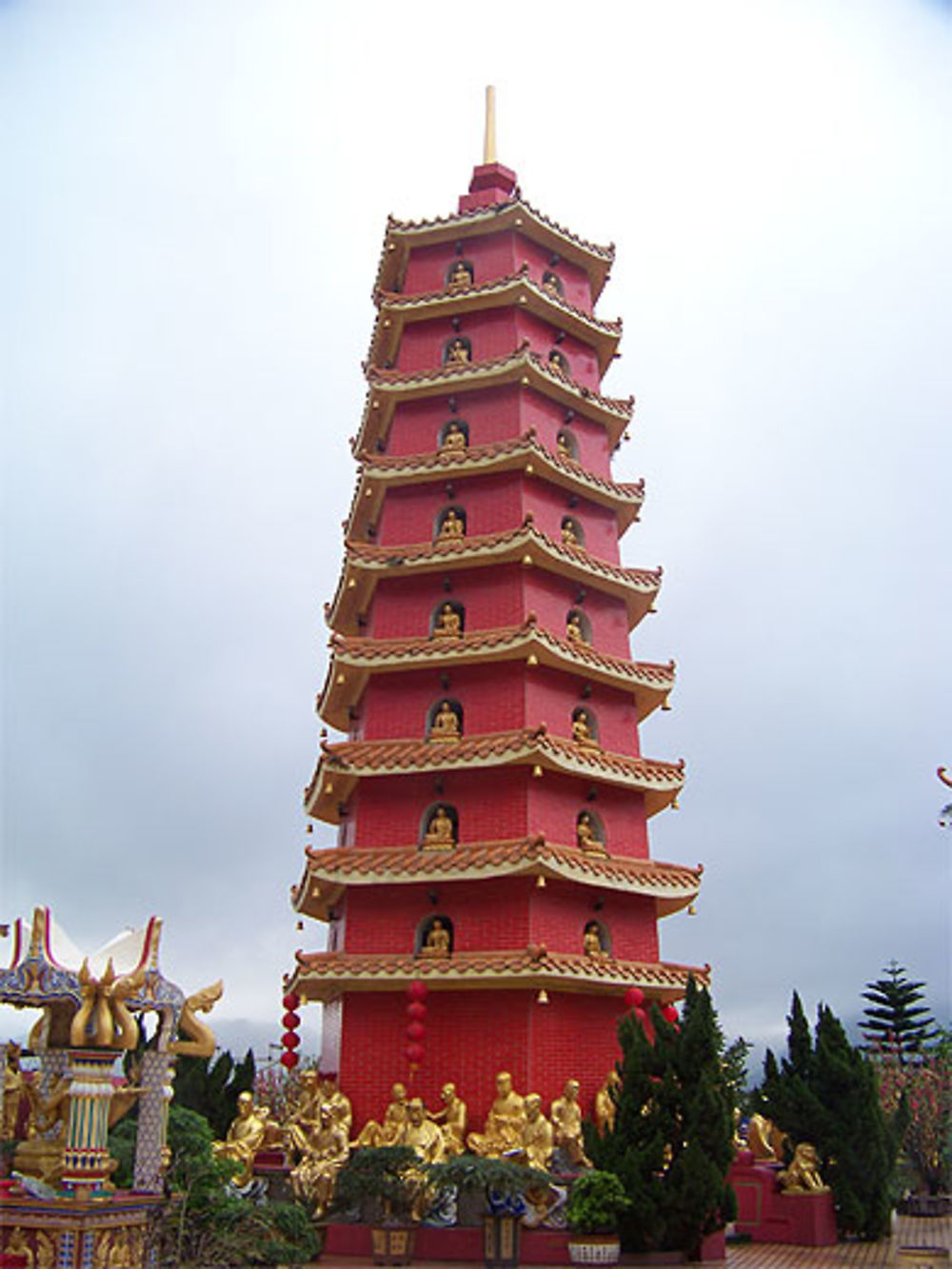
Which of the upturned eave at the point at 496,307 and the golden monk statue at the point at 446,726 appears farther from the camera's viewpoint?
the upturned eave at the point at 496,307

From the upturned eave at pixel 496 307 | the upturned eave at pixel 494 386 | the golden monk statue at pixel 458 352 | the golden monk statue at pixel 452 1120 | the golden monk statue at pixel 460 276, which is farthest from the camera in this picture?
the golden monk statue at pixel 460 276

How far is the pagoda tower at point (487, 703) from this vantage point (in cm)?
1997

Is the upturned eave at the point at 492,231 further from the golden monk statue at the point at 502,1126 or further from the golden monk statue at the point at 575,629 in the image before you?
the golden monk statue at the point at 502,1126

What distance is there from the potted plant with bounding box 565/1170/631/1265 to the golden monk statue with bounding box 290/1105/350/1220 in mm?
3957

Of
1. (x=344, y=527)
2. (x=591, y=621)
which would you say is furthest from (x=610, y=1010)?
(x=344, y=527)

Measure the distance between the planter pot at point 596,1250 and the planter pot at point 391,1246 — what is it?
2.48 m

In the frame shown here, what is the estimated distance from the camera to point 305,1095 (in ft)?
65.1

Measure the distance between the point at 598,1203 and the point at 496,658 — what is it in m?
9.60

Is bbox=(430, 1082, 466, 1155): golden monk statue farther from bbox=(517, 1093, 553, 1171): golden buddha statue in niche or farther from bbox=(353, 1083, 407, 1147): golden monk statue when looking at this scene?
bbox=(517, 1093, 553, 1171): golden buddha statue in niche

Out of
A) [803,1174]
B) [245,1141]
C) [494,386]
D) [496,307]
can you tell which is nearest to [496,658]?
[494,386]

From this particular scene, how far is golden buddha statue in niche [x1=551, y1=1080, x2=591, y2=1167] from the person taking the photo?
18.2 m

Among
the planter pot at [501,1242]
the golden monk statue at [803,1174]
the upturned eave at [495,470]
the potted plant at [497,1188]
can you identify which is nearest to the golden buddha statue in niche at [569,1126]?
the potted plant at [497,1188]

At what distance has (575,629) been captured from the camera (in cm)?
2395

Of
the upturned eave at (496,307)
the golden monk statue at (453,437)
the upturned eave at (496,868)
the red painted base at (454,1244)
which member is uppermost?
the upturned eave at (496,307)
